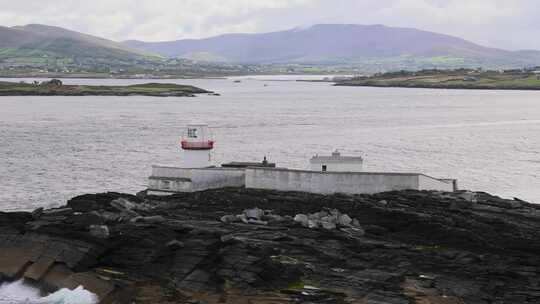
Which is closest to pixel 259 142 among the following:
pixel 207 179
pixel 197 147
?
pixel 197 147

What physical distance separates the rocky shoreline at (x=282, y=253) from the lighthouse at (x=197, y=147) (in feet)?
20.7

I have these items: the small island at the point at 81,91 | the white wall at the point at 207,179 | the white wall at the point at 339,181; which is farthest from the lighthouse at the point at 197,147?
the small island at the point at 81,91

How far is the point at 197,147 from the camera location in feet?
113

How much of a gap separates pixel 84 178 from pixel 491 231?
30.4 meters

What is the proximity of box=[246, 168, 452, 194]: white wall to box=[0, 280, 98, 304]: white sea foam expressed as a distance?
1216 cm

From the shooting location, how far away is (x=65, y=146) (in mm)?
69688

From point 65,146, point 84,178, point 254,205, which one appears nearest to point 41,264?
Answer: point 254,205

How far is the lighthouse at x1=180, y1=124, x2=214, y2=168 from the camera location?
34.5 metres

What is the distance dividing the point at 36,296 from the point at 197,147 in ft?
45.6

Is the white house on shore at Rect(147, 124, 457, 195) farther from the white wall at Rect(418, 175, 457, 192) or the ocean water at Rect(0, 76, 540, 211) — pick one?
the ocean water at Rect(0, 76, 540, 211)

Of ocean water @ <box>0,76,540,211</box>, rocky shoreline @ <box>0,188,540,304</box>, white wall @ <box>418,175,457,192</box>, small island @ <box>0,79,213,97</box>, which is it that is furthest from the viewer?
small island @ <box>0,79,213,97</box>

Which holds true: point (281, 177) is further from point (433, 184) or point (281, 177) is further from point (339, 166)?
point (433, 184)

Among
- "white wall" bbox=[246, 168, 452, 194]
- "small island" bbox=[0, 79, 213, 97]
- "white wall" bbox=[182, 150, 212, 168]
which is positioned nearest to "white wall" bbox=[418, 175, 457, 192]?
"white wall" bbox=[246, 168, 452, 194]

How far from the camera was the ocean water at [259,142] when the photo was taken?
48875 millimetres
